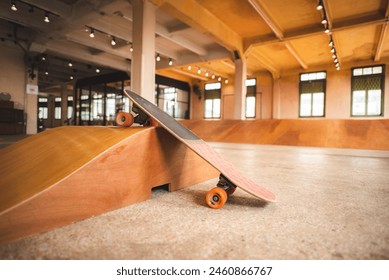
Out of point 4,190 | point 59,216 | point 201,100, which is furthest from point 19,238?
point 201,100

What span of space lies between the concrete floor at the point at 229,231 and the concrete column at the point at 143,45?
489 cm

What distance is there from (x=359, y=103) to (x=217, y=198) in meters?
15.4

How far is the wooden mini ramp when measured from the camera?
3.03ft

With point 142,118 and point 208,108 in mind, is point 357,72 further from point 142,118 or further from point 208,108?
point 142,118

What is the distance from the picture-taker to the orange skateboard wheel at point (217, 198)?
1.28 metres

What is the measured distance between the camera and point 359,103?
13.3 m

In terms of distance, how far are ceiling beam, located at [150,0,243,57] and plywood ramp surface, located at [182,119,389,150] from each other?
317cm

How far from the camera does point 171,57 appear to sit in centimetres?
1199

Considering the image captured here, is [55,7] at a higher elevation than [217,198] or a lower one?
higher

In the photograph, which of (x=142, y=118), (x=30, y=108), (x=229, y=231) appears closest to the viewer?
(x=229, y=231)

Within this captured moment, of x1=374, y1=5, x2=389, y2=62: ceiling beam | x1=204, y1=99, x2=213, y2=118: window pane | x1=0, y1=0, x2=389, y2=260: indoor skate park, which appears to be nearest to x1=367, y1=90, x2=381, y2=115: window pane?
x1=0, y1=0, x2=389, y2=260: indoor skate park

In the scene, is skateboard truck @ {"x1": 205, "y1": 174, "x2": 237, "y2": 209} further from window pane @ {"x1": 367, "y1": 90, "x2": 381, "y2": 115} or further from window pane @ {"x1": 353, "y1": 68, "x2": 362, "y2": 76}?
window pane @ {"x1": 353, "y1": 68, "x2": 362, "y2": 76}

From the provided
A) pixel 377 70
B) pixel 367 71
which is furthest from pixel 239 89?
pixel 377 70

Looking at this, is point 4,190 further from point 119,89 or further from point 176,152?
point 119,89
